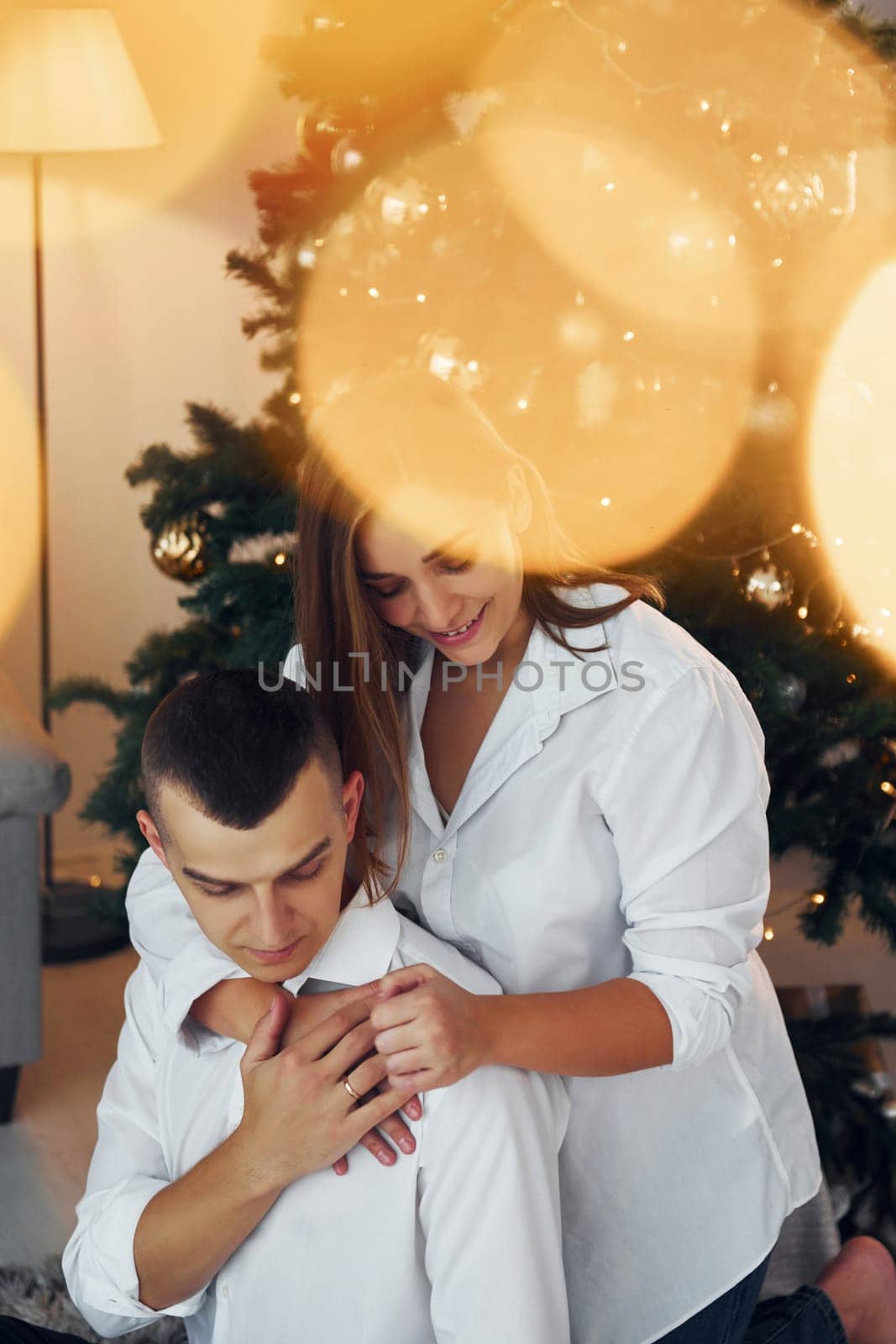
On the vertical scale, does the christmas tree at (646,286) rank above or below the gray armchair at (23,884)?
above

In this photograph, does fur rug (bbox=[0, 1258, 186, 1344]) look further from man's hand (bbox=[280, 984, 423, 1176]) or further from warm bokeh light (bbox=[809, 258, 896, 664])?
warm bokeh light (bbox=[809, 258, 896, 664])

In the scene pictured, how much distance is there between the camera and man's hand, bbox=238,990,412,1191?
3.06 feet

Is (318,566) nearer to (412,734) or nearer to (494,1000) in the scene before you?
(412,734)

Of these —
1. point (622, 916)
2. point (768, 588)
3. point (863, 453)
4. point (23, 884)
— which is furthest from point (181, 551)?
point (622, 916)

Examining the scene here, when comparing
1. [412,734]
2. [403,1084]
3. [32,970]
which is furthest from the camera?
[32,970]

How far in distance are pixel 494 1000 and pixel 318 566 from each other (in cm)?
41

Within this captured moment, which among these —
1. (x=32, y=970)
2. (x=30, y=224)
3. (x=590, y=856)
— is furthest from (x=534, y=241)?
(x=30, y=224)

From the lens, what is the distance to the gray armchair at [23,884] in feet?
6.54

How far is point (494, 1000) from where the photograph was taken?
95 cm

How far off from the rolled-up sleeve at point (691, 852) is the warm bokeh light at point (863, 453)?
2.56ft

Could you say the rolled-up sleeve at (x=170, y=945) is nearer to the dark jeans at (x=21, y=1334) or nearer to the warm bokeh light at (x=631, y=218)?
the dark jeans at (x=21, y=1334)

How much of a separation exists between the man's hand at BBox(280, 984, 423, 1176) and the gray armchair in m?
1.08

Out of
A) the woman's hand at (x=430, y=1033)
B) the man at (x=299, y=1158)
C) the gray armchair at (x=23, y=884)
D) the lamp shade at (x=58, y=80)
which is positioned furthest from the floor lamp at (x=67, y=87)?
the woman's hand at (x=430, y=1033)

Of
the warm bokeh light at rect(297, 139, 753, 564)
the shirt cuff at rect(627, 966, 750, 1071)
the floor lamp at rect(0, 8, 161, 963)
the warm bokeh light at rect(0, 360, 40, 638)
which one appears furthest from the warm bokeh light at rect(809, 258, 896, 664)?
the warm bokeh light at rect(0, 360, 40, 638)
